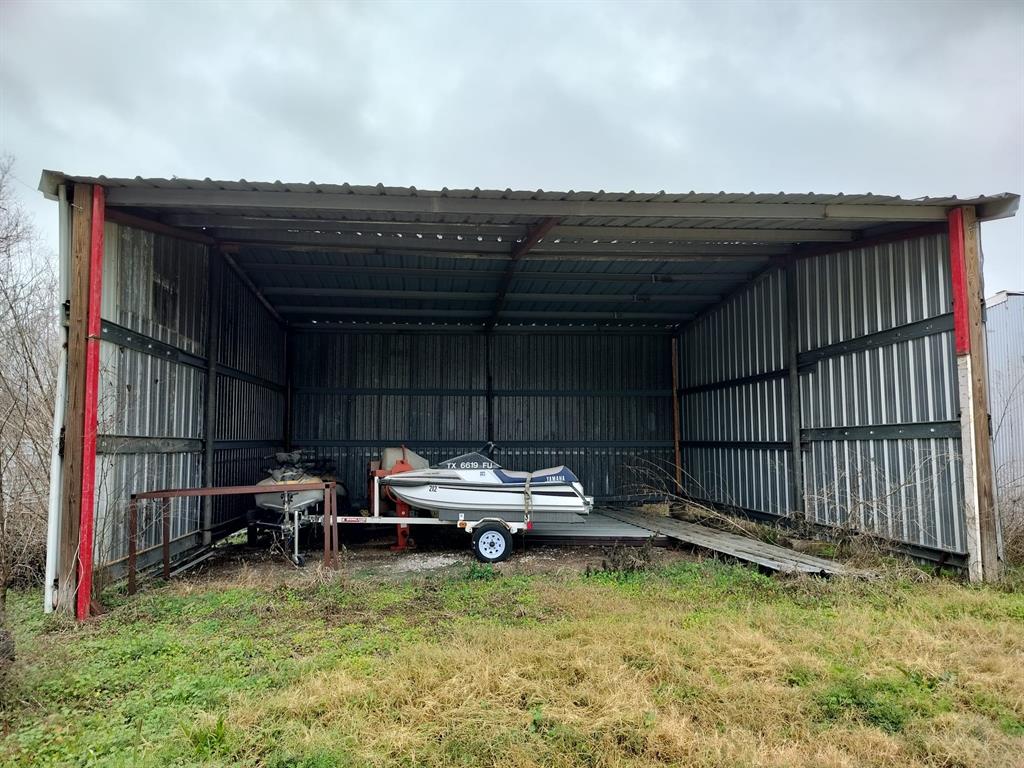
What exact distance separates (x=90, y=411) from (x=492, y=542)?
450cm

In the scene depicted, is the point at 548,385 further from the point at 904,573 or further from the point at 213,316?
the point at 904,573

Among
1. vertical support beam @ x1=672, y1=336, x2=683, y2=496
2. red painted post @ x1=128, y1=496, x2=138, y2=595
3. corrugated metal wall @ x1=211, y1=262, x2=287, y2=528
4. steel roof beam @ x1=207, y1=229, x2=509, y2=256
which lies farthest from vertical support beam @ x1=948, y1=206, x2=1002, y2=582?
corrugated metal wall @ x1=211, y1=262, x2=287, y2=528

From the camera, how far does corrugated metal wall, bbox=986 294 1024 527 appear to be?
34.5 ft

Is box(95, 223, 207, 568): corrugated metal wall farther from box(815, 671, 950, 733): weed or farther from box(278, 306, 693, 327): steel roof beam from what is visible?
box(815, 671, 950, 733): weed

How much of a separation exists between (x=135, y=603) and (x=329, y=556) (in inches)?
81.6

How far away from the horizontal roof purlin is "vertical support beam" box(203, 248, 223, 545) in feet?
1.43

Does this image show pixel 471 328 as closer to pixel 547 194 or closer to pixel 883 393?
pixel 547 194

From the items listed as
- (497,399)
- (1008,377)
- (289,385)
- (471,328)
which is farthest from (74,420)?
(1008,377)

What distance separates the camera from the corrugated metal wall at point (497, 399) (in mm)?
12578

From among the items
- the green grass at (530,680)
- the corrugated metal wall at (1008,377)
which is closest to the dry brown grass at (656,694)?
the green grass at (530,680)

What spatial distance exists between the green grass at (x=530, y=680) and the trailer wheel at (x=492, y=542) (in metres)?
Answer: 2.01

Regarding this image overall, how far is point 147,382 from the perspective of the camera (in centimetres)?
645

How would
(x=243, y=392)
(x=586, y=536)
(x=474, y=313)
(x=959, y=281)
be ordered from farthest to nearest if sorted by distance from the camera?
(x=474, y=313) → (x=243, y=392) → (x=586, y=536) → (x=959, y=281)

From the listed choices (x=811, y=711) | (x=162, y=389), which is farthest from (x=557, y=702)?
(x=162, y=389)
